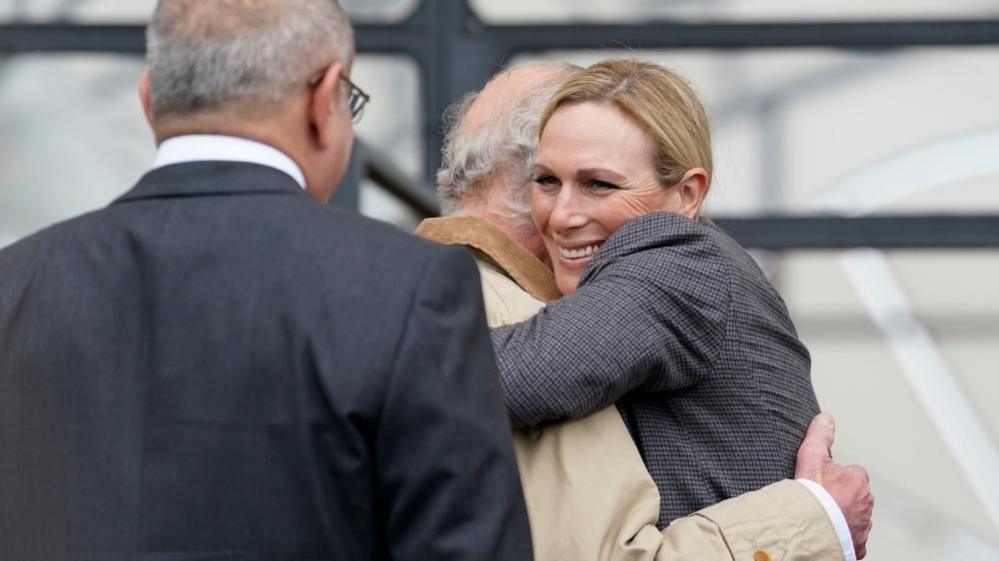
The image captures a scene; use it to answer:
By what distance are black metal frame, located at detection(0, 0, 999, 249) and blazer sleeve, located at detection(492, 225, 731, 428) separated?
11.9ft

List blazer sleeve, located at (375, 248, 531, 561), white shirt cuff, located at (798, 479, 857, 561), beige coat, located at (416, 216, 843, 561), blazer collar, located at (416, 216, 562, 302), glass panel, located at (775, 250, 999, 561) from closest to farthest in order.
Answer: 1. blazer sleeve, located at (375, 248, 531, 561)
2. beige coat, located at (416, 216, 843, 561)
3. white shirt cuff, located at (798, 479, 857, 561)
4. blazer collar, located at (416, 216, 562, 302)
5. glass panel, located at (775, 250, 999, 561)

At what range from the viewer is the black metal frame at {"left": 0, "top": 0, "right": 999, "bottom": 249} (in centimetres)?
576

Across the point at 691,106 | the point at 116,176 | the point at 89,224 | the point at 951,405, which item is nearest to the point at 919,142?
the point at 951,405

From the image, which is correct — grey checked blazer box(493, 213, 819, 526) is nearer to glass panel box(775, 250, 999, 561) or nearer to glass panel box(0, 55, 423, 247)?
glass panel box(775, 250, 999, 561)

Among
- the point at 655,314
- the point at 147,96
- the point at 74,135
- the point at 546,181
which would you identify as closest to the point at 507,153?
the point at 546,181

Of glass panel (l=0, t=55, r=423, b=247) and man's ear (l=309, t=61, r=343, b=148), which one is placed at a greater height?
man's ear (l=309, t=61, r=343, b=148)

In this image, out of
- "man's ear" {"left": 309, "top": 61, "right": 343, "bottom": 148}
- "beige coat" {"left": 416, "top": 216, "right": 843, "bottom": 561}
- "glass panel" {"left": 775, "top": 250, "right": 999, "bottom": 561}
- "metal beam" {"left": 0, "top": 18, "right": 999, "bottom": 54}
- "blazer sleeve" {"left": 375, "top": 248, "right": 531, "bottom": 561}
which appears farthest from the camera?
"metal beam" {"left": 0, "top": 18, "right": 999, "bottom": 54}

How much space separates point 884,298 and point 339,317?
13.9 feet

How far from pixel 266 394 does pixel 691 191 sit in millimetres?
Answer: 789

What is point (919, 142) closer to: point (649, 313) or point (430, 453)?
point (649, 313)

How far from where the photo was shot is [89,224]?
1872 millimetres

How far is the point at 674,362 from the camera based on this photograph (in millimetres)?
2074

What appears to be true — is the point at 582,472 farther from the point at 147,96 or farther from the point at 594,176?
the point at 147,96

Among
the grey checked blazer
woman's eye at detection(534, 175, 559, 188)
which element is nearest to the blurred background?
woman's eye at detection(534, 175, 559, 188)
